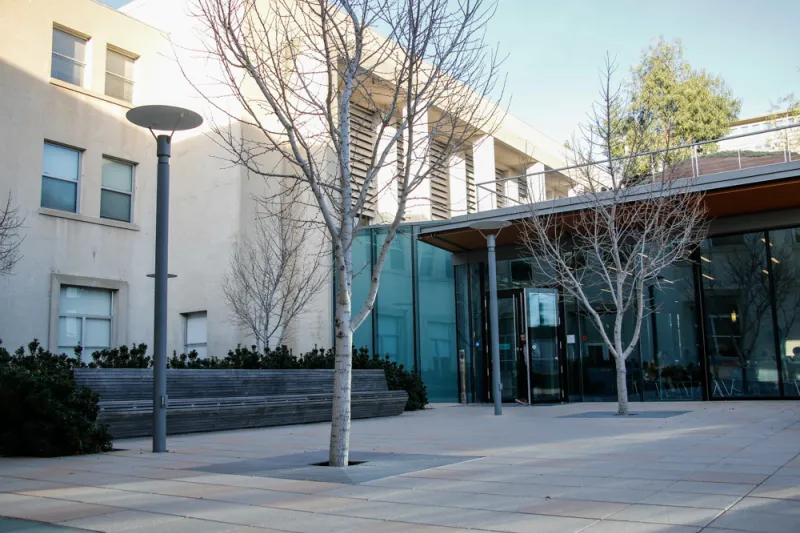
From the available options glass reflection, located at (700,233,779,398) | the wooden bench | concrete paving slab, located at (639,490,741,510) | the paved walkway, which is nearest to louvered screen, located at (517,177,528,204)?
glass reflection, located at (700,233,779,398)

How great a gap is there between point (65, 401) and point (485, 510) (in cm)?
623

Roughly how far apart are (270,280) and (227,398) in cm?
889

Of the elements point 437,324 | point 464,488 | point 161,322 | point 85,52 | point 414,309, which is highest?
point 85,52

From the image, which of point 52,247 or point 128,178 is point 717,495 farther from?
point 128,178

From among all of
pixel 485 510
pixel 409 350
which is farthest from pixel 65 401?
pixel 409 350

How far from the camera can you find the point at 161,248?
1041 centimetres

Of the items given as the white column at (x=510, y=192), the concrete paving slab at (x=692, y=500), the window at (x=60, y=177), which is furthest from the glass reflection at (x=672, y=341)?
the window at (x=60, y=177)

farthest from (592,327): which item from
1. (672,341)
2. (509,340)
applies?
(509,340)

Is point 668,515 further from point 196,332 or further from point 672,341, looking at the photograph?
point 196,332

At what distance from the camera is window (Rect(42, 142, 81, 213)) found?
20.7 metres

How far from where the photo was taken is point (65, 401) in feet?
31.1

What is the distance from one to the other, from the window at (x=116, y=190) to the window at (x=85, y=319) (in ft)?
7.84

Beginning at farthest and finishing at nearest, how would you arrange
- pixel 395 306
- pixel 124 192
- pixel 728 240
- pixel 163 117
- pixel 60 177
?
pixel 395 306
pixel 124 192
pixel 60 177
pixel 728 240
pixel 163 117

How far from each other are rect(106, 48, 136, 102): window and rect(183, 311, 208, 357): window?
7197 millimetres
